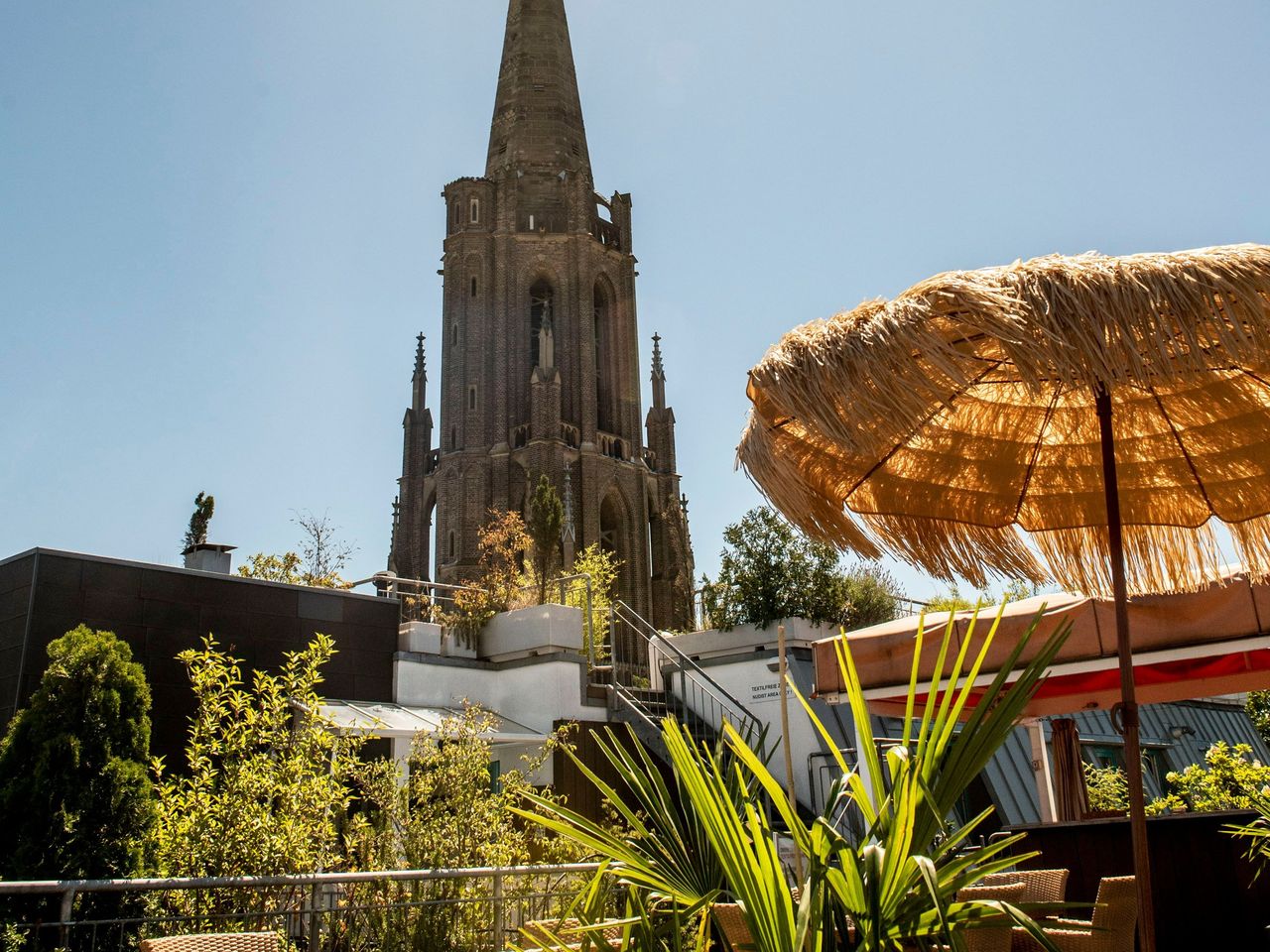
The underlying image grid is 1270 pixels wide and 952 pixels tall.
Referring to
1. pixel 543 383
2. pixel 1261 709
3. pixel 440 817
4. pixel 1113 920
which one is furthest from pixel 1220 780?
pixel 543 383

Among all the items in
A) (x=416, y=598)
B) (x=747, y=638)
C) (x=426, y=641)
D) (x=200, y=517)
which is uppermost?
(x=200, y=517)

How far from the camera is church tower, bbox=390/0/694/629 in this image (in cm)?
4216

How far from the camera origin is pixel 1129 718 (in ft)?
13.4

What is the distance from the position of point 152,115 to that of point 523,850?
8.64 m

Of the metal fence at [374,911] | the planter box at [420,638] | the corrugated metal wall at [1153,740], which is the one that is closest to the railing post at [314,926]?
the metal fence at [374,911]

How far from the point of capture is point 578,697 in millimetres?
12867

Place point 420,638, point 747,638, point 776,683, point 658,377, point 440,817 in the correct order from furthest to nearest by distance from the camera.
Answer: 1. point 658,377
2. point 747,638
3. point 776,683
4. point 420,638
5. point 440,817

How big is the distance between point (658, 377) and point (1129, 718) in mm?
42950

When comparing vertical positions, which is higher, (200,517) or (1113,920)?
(200,517)

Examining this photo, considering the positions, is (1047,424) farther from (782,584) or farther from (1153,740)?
(1153,740)

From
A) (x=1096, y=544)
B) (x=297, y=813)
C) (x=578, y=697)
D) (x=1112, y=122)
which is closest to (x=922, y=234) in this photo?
(x=1112, y=122)

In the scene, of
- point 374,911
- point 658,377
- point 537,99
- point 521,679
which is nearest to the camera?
point 374,911

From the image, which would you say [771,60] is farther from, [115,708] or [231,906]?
[231,906]

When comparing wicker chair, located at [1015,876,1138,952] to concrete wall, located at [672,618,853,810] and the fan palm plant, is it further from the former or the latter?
concrete wall, located at [672,618,853,810]
